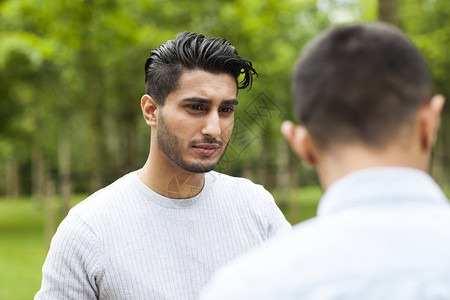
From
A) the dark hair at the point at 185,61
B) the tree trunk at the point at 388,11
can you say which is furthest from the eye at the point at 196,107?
the tree trunk at the point at 388,11

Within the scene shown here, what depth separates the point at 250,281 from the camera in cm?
107

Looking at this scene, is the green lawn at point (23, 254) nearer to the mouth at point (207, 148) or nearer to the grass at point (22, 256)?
the grass at point (22, 256)

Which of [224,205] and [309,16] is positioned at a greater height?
[309,16]

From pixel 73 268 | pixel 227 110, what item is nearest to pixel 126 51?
pixel 227 110

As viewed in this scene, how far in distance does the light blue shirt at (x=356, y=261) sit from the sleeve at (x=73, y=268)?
4.40 ft

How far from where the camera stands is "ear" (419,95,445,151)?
1.20 meters

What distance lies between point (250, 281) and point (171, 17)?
1468cm

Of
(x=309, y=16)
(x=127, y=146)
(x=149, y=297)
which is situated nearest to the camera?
(x=149, y=297)

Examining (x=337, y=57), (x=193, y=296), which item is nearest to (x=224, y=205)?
(x=193, y=296)

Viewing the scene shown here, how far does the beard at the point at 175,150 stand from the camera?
2.55 meters

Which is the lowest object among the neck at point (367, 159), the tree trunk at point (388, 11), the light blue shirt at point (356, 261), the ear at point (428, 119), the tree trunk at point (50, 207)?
the tree trunk at point (50, 207)

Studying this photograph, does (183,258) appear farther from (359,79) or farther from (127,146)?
(127,146)

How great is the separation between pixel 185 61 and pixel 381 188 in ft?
5.46

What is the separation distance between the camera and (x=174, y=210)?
256 centimetres
